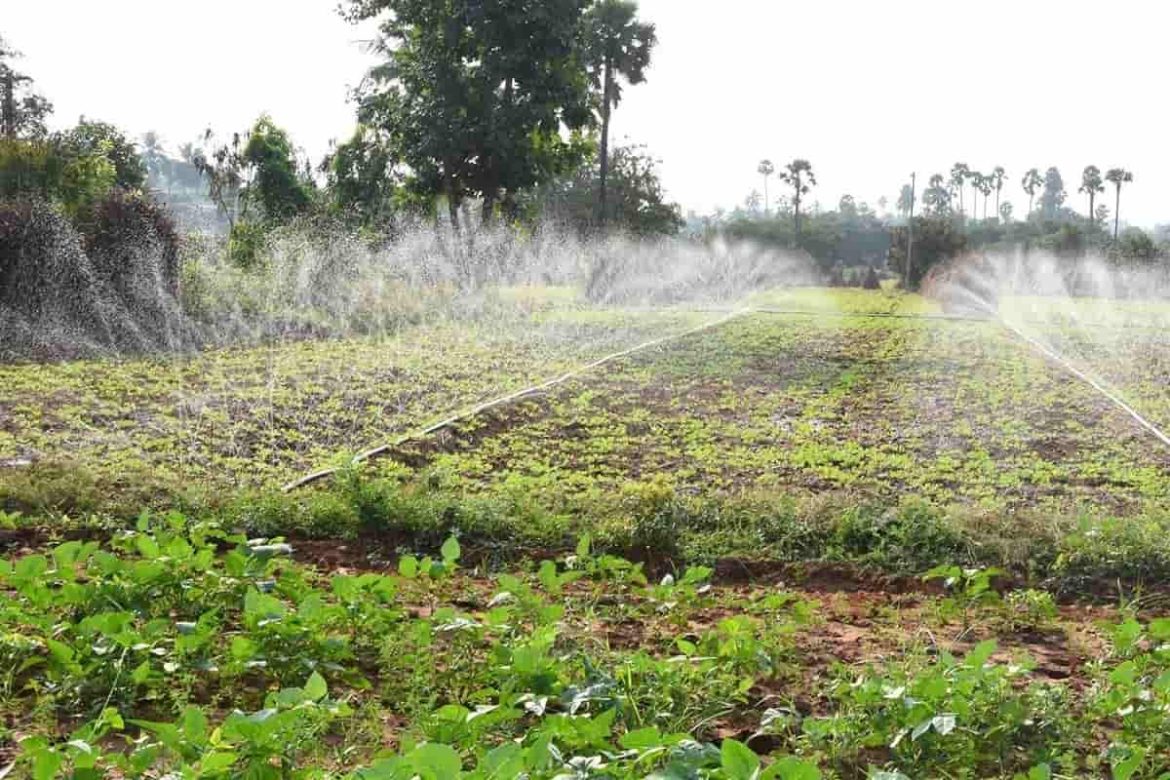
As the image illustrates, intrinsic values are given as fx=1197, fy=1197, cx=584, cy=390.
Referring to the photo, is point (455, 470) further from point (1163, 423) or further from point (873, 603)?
point (1163, 423)

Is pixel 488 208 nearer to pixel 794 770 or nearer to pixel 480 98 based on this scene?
pixel 480 98

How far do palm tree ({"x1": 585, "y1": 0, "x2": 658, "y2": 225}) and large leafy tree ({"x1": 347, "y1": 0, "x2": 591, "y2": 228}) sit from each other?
851 centimetres

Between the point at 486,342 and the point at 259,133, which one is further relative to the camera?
the point at 259,133

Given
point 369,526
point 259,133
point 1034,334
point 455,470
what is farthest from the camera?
point 259,133

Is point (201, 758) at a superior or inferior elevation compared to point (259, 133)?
inferior

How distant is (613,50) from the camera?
31.5 meters

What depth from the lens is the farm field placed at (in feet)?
9.45

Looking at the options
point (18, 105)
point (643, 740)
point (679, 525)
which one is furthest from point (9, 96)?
point (643, 740)

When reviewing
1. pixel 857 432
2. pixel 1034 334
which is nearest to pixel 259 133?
pixel 1034 334

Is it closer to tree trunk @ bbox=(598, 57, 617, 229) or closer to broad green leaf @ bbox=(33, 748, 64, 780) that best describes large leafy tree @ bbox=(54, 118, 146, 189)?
tree trunk @ bbox=(598, 57, 617, 229)

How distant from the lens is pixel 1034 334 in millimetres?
16594

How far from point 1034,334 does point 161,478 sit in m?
13.5

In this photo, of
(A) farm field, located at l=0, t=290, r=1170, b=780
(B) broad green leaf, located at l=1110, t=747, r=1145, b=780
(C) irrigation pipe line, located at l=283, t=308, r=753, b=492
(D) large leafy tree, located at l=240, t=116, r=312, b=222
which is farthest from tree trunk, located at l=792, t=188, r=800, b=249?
(B) broad green leaf, located at l=1110, t=747, r=1145, b=780

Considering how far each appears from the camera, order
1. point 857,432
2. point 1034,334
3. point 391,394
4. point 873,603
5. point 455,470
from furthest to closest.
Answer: point 1034,334, point 391,394, point 857,432, point 455,470, point 873,603
